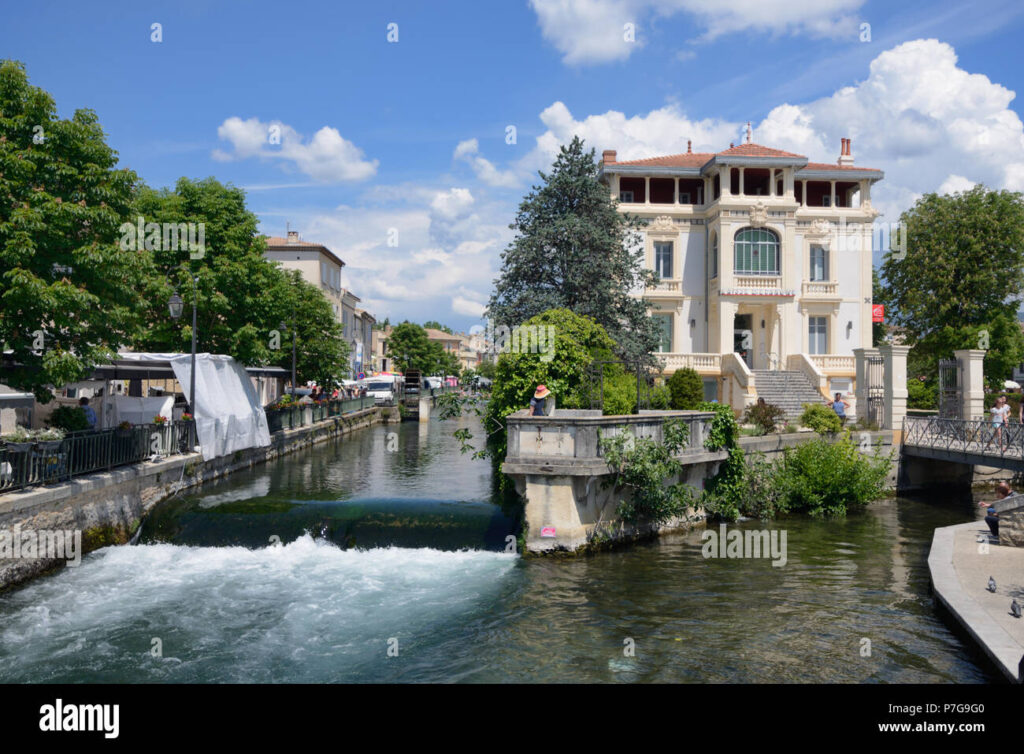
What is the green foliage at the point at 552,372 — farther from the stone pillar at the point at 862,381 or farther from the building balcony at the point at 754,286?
the building balcony at the point at 754,286

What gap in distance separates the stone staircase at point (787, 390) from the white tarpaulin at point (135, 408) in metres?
23.2

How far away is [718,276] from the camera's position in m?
36.6

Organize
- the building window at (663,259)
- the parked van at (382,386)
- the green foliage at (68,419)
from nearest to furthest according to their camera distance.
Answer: the green foliage at (68,419), the building window at (663,259), the parked van at (382,386)

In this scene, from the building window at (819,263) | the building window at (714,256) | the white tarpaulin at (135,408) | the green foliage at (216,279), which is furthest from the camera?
the building window at (819,263)

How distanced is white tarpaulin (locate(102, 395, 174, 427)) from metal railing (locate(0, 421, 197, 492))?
879mm

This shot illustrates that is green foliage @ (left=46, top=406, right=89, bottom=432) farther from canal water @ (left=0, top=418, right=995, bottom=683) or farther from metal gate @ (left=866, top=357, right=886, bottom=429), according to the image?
metal gate @ (left=866, top=357, right=886, bottom=429)

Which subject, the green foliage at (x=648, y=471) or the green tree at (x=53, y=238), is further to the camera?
the green foliage at (x=648, y=471)

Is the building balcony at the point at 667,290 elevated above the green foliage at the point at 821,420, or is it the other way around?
the building balcony at the point at 667,290

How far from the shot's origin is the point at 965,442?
21.0m

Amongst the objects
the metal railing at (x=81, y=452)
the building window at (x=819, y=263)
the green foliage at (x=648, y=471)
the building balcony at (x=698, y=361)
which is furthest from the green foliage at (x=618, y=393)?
the building window at (x=819, y=263)

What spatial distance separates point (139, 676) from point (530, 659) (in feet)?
16.3

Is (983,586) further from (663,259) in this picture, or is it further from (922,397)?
(663,259)

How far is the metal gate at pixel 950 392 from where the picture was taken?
24094mm

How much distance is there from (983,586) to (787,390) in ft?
74.9
